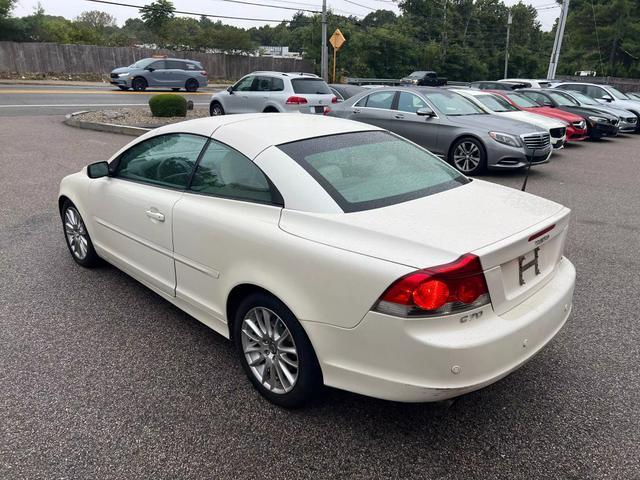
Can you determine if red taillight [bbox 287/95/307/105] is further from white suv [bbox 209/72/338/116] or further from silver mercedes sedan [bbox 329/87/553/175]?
silver mercedes sedan [bbox 329/87/553/175]

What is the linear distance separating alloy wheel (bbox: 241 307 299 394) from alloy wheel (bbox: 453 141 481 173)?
7.29 meters

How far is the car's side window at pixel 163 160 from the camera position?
335 cm

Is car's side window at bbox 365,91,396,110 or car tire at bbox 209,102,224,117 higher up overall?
car's side window at bbox 365,91,396,110

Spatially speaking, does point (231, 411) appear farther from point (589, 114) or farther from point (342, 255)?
point (589, 114)

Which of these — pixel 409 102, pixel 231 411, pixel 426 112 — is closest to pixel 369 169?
pixel 231 411

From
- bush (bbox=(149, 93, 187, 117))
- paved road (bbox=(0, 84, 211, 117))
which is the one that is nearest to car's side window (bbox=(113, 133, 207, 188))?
bush (bbox=(149, 93, 187, 117))

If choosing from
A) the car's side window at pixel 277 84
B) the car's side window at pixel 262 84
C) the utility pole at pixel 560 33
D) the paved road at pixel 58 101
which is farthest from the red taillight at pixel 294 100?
the utility pole at pixel 560 33

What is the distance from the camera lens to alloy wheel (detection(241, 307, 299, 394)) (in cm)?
267

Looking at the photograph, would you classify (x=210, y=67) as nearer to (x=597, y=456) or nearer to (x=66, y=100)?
(x=66, y=100)

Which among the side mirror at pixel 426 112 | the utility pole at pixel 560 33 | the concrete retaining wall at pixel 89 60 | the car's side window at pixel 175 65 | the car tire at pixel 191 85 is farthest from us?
the concrete retaining wall at pixel 89 60

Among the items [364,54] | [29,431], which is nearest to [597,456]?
[29,431]

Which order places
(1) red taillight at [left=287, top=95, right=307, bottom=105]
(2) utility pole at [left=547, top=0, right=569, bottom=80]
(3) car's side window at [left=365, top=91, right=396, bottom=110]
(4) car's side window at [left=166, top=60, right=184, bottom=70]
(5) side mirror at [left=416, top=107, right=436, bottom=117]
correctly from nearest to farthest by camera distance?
(5) side mirror at [left=416, top=107, right=436, bottom=117] → (3) car's side window at [left=365, top=91, right=396, bottom=110] → (1) red taillight at [left=287, top=95, right=307, bottom=105] → (2) utility pole at [left=547, top=0, right=569, bottom=80] → (4) car's side window at [left=166, top=60, right=184, bottom=70]

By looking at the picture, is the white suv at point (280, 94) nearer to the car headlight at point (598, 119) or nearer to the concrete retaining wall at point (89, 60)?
the car headlight at point (598, 119)

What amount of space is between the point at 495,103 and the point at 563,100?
18.4ft
